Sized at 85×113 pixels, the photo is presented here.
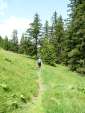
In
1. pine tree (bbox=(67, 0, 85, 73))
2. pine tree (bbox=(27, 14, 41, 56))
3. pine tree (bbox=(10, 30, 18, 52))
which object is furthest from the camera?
pine tree (bbox=(10, 30, 18, 52))

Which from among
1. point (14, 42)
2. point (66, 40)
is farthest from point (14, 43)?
point (66, 40)

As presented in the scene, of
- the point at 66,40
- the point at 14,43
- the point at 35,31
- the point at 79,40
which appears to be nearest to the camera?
the point at 79,40

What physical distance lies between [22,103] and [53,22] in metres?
75.3

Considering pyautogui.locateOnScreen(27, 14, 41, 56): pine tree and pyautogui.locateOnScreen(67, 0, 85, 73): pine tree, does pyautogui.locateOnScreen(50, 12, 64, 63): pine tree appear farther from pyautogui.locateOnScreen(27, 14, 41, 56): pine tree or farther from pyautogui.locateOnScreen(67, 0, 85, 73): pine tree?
pyautogui.locateOnScreen(67, 0, 85, 73): pine tree

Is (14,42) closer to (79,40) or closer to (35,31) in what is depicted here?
(35,31)

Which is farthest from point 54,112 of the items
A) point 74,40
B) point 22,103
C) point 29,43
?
point 29,43

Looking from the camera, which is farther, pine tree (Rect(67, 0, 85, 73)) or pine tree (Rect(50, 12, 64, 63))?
pine tree (Rect(50, 12, 64, 63))

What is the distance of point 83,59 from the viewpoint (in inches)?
1626

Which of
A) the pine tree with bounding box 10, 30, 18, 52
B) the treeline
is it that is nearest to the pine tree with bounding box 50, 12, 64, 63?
the treeline

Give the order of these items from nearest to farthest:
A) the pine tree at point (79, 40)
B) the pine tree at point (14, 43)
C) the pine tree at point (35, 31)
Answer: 1. the pine tree at point (79, 40)
2. the pine tree at point (35, 31)
3. the pine tree at point (14, 43)

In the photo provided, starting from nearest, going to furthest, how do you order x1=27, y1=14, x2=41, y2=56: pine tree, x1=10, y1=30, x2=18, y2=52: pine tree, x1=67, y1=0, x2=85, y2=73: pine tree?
1. x1=67, y1=0, x2=85, y2=73: pine tree
2. x1=27, y1=14, x2=41, y2=56: pine tree
3. x1=10, y1=30, x2=18, y2=52: pine tree

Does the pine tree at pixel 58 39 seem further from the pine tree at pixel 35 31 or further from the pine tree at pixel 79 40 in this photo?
the pine tree at pixel 79 40

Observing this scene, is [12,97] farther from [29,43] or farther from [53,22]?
[53,22]

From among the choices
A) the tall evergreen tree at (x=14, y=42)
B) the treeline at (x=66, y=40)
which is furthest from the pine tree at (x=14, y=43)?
the treeline at (x=66, y=40)
